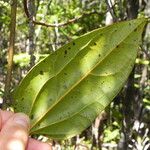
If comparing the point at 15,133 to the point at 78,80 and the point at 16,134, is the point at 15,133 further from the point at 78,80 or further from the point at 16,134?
the point at 78,80

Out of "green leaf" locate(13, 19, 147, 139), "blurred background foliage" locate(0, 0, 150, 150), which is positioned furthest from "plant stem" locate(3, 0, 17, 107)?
"blurred background foliage" locate(0, 0, 150, 150)

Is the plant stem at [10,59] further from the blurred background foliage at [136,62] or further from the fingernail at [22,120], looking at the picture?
the blurred background foliage at [136,62]

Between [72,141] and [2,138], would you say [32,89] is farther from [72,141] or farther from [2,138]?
[72,141]

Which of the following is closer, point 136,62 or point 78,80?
point 78,80

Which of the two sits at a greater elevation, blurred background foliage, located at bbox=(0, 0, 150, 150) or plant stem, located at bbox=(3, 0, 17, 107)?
plant stem, located at bbox=(3, 0, 17, 107)

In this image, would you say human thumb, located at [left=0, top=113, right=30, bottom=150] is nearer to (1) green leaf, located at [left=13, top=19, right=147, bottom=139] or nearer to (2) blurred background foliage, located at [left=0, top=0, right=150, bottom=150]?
(1) green leaf, located at [left=13, top=19, right=147, bottom=139]

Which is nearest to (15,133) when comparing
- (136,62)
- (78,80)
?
(78,80)
